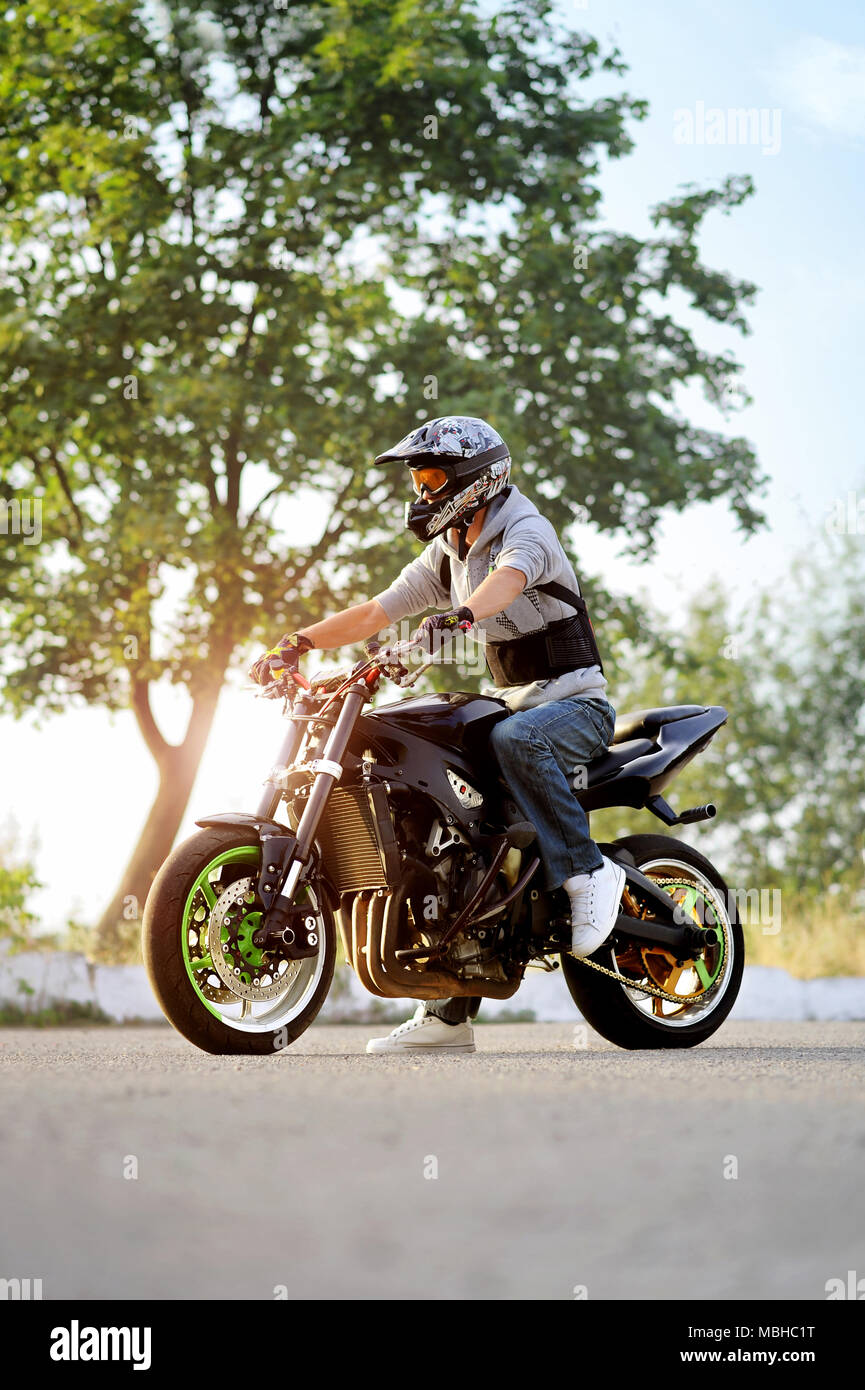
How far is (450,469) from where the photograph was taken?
6191mm

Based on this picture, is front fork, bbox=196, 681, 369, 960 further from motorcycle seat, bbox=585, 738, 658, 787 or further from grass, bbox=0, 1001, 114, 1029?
grass, bbox=0, 1001, 114, 1029

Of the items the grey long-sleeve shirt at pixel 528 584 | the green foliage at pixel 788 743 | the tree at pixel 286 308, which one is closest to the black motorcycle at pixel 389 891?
the grey long-sleeve shirt at pixel 528 584

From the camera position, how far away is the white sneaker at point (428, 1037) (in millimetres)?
6457

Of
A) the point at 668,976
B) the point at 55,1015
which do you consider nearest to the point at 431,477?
the point at 668,976

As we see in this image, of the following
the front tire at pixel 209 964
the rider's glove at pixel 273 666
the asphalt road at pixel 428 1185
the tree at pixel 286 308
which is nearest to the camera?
the asphalt road at pixel 428 1185

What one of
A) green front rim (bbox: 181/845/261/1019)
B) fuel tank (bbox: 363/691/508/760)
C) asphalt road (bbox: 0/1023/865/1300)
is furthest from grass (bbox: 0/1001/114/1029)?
asphalt road (bbox: 0/1023/865/1300)

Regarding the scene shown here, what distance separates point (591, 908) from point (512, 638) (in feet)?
3.83

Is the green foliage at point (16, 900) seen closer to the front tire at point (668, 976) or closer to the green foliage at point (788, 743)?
the front tire at point (668, 976)

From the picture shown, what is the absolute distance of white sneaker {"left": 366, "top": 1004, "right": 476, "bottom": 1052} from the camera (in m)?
6.46

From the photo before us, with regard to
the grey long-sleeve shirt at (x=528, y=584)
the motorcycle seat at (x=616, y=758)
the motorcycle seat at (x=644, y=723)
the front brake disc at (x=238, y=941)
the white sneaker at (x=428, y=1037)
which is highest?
the grey long-sleeve shirt at (x=528, y=584)

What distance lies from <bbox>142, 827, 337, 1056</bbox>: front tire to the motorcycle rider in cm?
78

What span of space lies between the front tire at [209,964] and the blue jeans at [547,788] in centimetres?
87

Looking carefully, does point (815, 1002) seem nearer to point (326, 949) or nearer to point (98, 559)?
point (326, 949)
